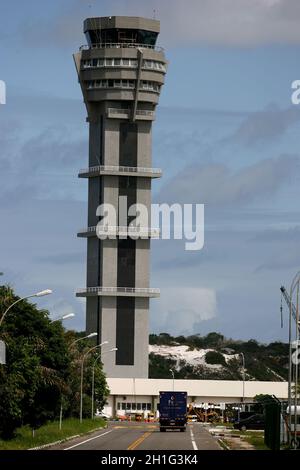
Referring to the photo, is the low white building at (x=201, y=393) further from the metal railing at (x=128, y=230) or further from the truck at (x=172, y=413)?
the truck at (x=172, y=413)

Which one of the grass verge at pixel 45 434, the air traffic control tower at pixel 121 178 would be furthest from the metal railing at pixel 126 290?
the grass verge at pixel 45 434

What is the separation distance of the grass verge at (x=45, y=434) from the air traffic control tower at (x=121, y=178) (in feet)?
202

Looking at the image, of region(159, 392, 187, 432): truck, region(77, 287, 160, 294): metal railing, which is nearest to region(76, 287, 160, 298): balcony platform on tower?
region(77, 287, 160, 294): metal railing

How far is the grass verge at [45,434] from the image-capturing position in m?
71.3

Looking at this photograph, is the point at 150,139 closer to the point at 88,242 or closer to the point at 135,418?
the point at 88,242

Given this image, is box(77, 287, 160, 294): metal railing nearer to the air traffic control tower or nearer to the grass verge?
the air traffic control tower

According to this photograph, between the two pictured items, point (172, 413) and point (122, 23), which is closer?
point (172, 413)

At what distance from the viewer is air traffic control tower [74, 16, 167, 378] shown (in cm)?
17938

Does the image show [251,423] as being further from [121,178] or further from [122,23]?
[122,23]

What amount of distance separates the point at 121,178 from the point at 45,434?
3825 inches

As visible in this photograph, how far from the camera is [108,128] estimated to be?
182 metres

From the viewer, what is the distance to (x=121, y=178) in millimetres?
180875

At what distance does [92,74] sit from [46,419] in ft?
335

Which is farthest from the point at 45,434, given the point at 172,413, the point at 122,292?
the point at 122,292
